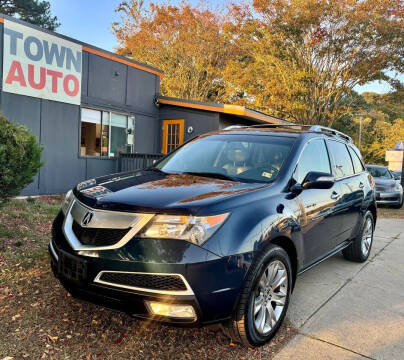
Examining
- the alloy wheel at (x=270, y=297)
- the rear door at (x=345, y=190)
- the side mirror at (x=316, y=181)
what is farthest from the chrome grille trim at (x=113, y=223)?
the rear door at (x=345, y=190)

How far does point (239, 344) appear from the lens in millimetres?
2945

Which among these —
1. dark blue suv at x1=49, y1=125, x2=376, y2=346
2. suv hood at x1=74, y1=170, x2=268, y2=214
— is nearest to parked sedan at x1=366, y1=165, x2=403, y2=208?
dark blue suv at x1=49, y1=125, x2=376, y2=346

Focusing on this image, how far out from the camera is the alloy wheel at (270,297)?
286cm

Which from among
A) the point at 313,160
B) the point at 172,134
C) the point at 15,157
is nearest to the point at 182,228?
the point at 313,160

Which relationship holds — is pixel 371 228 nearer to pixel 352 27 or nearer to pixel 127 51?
pixel 352 27

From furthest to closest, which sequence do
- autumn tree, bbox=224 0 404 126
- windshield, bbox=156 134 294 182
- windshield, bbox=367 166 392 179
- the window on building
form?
autumn tree, bbox=224 0 404 126 < windshield, bbox=367 166 392 179 < the window on building < windshield, bbox=156 134 294 182

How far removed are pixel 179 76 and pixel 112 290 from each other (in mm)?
22367

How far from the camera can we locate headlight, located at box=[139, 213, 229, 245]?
8.12ft

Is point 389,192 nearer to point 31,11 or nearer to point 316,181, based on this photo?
point 316,181

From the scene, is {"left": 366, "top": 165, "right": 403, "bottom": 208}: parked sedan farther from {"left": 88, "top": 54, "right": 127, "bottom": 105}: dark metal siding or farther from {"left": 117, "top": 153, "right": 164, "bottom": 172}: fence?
{"left": 88, "top": 54, "right": 127, "bottom": 105}: dark metal siding

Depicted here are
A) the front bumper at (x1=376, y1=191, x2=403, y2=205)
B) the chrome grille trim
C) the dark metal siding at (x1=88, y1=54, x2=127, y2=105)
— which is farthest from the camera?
the front bumper at (x1=376, y1=191, x2=403, y2=205)

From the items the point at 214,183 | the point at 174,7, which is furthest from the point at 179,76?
the point at 214,183

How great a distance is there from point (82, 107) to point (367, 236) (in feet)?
28.0

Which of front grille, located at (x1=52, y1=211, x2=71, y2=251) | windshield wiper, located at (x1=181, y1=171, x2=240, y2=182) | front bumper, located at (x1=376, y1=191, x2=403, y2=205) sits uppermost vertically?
windshield wiper, located at (x1=181, y1=171, x2=240, y2=182)
